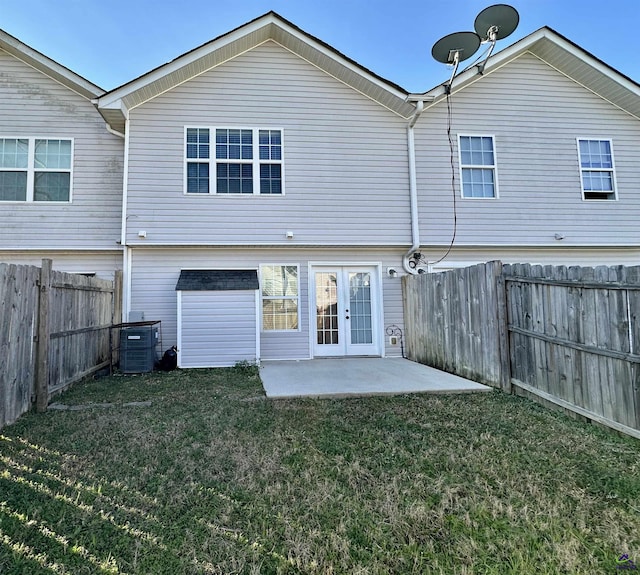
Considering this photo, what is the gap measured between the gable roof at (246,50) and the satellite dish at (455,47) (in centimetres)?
101

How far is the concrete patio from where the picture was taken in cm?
523

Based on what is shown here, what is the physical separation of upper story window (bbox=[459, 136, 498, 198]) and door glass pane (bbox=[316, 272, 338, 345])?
12.1 feet

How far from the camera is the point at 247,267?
820 cm

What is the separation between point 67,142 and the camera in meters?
8.12

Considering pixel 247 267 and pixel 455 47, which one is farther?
pixel 247 267

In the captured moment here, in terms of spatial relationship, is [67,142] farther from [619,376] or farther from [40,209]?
[619,376]

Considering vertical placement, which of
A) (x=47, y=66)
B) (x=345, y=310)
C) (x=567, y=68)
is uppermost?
(x=567, y=68)

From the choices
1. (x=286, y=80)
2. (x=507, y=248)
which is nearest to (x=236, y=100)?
(x=286, y=80)

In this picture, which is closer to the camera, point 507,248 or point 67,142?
point 67,142

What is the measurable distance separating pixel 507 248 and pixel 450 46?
4385 millimetres

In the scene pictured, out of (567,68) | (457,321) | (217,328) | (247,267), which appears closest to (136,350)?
(217,328)

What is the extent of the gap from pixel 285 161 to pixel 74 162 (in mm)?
4458

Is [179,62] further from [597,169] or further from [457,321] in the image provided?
[597,169]

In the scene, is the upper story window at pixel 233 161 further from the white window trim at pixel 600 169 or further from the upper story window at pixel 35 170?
the white window trim at pixel 600 169
